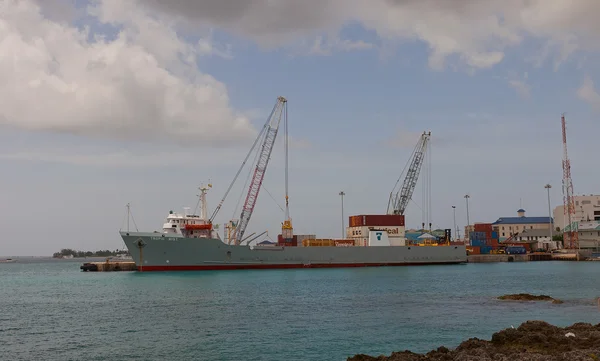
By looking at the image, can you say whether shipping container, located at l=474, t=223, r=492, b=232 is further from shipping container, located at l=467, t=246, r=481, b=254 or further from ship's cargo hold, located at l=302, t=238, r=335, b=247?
ship's cargo hold, located at l=302, t=238, r=335, b=247

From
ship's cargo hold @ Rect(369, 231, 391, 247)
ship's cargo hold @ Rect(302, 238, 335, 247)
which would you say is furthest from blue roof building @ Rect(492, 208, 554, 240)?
ship's cargo hold @ Rect(302, 238, 335, 247)

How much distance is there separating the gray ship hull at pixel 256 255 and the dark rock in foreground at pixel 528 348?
48788 millimetres

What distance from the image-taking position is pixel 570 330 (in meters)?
21.2

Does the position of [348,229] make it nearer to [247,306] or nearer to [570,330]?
[247,306]

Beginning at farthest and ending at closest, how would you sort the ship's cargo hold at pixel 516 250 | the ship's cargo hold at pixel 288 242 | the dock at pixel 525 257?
the ship's cargo hold at pixel 516 250
the dock at pixel 525 257
the ship's cargo hold at pixel 288 242

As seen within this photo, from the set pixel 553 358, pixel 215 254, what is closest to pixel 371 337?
pixel 553 358

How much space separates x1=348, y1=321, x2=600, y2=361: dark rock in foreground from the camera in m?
16.5

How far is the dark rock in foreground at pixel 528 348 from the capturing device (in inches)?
650

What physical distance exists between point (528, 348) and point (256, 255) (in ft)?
177

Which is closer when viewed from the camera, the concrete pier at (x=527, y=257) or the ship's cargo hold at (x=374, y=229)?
the ship's cargo hold at (x=374, y=229)

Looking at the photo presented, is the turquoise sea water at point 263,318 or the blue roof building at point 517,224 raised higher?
the blue roof building at point 517,224

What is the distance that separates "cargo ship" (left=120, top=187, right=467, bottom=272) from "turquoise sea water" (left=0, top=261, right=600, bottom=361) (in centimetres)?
1353

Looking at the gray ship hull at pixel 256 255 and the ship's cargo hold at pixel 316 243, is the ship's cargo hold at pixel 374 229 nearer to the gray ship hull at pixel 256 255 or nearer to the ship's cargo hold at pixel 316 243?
the gray ship hull at pixel 256 255

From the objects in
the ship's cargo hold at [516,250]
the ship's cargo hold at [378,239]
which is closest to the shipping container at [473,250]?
Result: the ship's cargo hold at [516,250]
